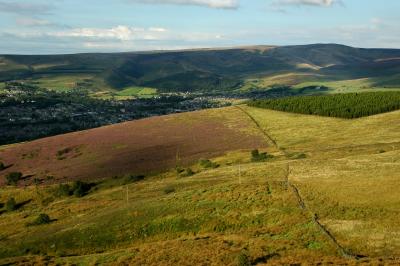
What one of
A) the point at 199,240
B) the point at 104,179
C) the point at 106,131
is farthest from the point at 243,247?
the point at 106,131

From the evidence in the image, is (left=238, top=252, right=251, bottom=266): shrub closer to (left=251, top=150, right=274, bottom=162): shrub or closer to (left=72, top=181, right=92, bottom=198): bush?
(left=72, top=181, right=92, bottom=198): bush

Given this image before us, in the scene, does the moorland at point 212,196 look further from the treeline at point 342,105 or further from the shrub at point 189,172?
the treeline at point 342,105

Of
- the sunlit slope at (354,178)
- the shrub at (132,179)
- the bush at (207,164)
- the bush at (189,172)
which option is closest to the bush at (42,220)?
the shrub at (132,179)

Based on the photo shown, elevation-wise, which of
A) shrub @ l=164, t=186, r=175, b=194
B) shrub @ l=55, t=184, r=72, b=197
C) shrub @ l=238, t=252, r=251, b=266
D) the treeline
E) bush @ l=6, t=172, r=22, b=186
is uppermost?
the treeline

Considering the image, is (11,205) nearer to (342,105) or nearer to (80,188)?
(80,188)

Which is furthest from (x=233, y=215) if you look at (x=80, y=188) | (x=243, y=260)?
(x=80, y=188)

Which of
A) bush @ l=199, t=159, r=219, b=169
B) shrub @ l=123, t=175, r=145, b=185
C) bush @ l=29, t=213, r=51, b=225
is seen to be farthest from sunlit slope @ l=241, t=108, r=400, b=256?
bush @ l=29, t=213, r=51, b=225

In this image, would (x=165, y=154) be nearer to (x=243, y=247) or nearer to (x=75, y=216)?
(x=75, y=216)
